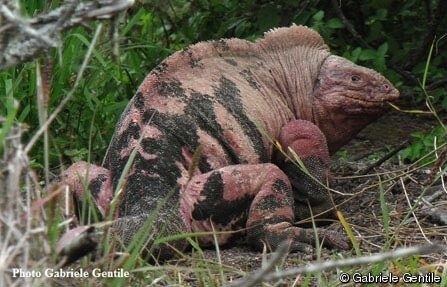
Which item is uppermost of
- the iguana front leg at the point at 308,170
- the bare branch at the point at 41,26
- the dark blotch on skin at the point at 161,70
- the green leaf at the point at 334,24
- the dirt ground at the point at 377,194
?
the bare branch at the point at 41,26

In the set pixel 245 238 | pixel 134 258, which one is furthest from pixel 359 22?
pixel 134 258

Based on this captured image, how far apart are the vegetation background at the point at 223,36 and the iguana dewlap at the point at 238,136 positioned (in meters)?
0.58

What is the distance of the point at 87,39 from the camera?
6492mm

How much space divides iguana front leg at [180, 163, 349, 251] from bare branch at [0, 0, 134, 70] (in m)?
2.12

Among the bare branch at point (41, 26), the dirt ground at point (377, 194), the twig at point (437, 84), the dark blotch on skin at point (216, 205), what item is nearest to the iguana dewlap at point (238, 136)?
the dark blotch on skin at point (216, 205)

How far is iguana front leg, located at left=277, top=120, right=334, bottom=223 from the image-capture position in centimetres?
586

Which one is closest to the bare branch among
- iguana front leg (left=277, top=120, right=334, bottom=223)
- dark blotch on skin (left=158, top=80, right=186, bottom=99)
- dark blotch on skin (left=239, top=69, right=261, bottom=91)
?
dark blotch on skin (left=158, top=80, right=186, bottom=99)

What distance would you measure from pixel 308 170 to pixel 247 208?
625 mm

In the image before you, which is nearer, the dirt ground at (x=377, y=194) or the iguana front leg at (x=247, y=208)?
the dirt ground at (x=377, y=194)

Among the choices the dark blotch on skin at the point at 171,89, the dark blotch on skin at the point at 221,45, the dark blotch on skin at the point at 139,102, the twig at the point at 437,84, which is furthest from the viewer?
the twig at the point at 437,84

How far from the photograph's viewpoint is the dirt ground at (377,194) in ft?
16.8

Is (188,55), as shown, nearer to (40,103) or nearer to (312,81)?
(312,81)

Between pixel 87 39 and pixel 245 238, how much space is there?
71.4 inches

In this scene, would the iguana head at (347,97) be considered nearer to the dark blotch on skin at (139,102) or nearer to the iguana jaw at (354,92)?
the iguana jaw at (354,92)
